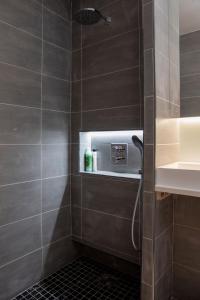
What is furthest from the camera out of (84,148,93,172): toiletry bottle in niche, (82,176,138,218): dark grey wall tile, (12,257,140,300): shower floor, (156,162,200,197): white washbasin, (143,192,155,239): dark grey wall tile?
(84,148,93,172): toiletry bottle in niche

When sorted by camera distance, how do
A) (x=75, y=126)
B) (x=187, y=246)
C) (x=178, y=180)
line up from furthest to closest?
(x=75, y=126), (x=187, y=246), (x=178, y=180)

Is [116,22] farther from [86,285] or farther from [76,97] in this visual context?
[86,285]

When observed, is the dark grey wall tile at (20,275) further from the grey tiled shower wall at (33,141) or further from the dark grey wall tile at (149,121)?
the dark grey wall tile at (149,121)

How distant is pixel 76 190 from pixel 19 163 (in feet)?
2.10

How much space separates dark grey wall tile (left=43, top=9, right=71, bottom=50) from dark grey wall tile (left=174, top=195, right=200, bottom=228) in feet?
5.48

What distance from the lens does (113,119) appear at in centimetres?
181

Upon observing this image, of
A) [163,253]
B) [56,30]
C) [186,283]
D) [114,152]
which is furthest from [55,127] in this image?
[186,283]

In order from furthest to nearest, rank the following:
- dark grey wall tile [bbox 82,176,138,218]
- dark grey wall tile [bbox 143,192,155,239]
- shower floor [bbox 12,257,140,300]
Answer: dark grey wall tile [bbox 82,176,138,218] → shower floor [bbox 12,257,140,300] → dark grey wall tile [bbox 143,192,155,239]

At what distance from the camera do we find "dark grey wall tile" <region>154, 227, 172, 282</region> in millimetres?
1330

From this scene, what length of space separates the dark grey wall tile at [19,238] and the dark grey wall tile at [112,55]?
54.2 inches

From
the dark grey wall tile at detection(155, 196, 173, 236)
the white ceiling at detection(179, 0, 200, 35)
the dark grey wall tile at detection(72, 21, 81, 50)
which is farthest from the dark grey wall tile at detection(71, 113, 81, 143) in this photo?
the white ceiling at detection(179, 0, 200, 35)

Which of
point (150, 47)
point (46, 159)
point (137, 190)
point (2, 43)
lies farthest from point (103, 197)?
point (2, 43)

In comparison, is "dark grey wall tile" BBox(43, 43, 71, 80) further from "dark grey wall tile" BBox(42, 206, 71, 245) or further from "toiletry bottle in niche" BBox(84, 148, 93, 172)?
"dark grey wall tile" BBox(42, 206, 71, 245)

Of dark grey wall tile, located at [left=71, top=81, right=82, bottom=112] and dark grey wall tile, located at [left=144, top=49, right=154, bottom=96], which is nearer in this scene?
dark grey wall tile, located at [left=144, top=49, right=154, bottom=96]
